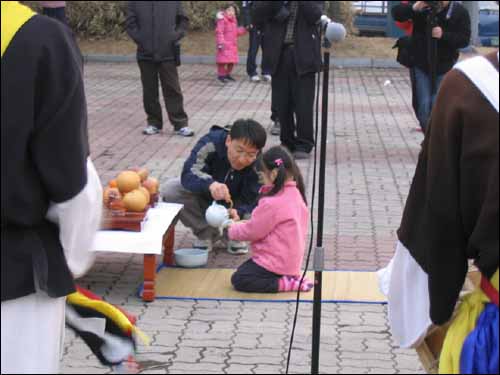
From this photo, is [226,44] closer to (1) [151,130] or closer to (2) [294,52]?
(1) [151,130]

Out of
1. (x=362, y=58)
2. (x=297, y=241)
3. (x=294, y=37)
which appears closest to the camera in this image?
(x=297, y=241)

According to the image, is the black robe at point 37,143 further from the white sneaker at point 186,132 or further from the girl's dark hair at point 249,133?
the white sneaker at point 186,132

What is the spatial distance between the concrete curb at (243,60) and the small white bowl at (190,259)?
15.7m

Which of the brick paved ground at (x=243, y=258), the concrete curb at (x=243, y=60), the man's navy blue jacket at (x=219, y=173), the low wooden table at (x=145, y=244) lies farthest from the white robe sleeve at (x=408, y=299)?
the concrete curb at (x=243, y=60)

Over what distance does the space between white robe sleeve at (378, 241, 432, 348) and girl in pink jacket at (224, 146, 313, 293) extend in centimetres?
324

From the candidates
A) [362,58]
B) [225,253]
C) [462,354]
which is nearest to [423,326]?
[462,354]

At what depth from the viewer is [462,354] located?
9.25 feet

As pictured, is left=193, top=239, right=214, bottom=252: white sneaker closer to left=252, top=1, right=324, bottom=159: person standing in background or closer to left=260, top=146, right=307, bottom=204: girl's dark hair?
left=260, top=146, right=307, bottom=204: girl's dark hair

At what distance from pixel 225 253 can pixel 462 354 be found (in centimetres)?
463

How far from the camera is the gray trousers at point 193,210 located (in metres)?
7.29

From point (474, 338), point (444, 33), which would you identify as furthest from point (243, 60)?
point (474, 338)

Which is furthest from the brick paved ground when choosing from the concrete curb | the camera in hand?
the concrete curb

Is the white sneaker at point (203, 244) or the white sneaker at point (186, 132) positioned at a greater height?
the white sneaker at point (203, 244)

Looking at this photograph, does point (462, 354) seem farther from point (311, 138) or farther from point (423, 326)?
point (311, 138)
